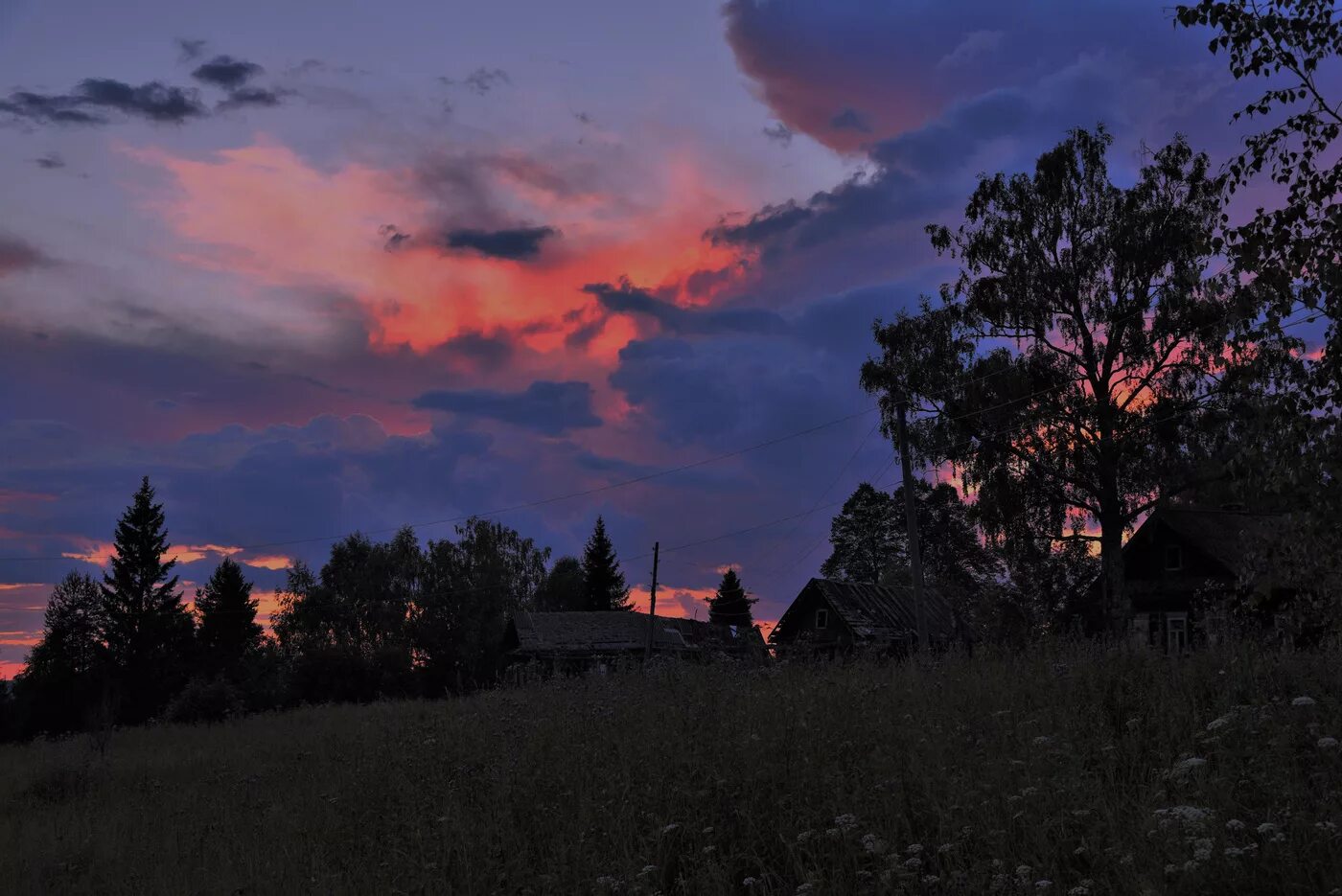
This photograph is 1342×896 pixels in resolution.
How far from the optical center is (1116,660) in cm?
914

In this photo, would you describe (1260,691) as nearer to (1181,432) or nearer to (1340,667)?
(1340,667)

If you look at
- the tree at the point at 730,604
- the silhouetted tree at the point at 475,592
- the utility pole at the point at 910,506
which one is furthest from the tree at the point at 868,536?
the utility pole at the point at 910,506

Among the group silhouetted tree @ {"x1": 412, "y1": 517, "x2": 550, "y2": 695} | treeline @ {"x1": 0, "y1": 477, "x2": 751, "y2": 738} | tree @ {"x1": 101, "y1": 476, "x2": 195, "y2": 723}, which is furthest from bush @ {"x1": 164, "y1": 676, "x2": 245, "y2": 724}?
silhouetted tree @ {"x1": 412, "y1": 517, "x2": 550, "y2": 695}

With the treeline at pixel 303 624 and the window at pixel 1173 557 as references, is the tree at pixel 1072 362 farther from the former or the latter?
the treeline at pixel 303 624

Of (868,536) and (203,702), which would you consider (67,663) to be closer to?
(203,702)

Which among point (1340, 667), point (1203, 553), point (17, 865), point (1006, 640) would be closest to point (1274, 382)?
point (1340, 667)

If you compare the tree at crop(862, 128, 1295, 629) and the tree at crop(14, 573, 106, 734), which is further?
the tree at crop(14, 573, 106, 734)

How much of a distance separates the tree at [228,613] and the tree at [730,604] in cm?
3356

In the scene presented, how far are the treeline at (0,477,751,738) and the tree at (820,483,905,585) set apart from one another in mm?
12337

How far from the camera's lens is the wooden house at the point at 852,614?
149 feet

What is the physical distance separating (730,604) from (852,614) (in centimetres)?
3126

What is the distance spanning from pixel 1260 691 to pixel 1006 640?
178 inches

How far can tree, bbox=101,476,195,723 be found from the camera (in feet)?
184

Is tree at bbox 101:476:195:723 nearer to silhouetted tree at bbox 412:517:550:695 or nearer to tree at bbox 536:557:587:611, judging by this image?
silhouetted tree at bbox 412:517:550:695
